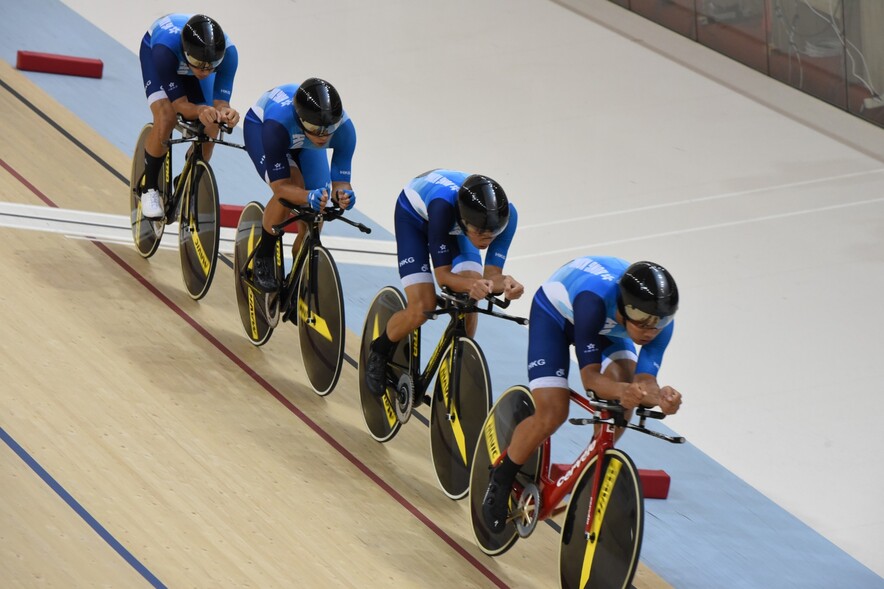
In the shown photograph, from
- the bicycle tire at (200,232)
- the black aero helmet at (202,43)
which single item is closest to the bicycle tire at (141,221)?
the bicycle tire at (200,232)

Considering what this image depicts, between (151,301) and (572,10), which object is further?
(572,10)

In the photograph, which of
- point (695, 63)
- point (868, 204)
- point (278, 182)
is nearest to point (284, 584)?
point (278, 182)

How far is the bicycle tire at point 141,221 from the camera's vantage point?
6.97 metres

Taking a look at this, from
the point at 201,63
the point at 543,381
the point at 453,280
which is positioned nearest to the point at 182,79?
the point at 201,63

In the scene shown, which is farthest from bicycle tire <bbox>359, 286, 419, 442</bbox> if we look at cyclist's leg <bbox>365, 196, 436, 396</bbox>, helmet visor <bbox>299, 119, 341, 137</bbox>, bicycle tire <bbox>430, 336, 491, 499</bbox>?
helmet visor <bbox>299, 119, 341, 137</bbox>

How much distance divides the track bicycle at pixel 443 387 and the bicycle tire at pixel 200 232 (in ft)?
3.64

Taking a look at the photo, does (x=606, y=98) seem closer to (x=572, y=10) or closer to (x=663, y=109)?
(x=663, y=109)

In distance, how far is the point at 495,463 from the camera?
16.1 feet

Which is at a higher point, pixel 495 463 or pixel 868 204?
pixel 495 463

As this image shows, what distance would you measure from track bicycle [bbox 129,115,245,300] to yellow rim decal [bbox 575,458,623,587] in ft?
8.81

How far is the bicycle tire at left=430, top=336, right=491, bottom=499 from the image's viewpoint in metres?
5.16

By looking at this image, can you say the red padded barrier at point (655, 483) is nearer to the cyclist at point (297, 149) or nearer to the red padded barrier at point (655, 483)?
the red padded barrier at point (655, 483)

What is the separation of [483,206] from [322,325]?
1.29 meters

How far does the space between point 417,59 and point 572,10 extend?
78.7 inches
